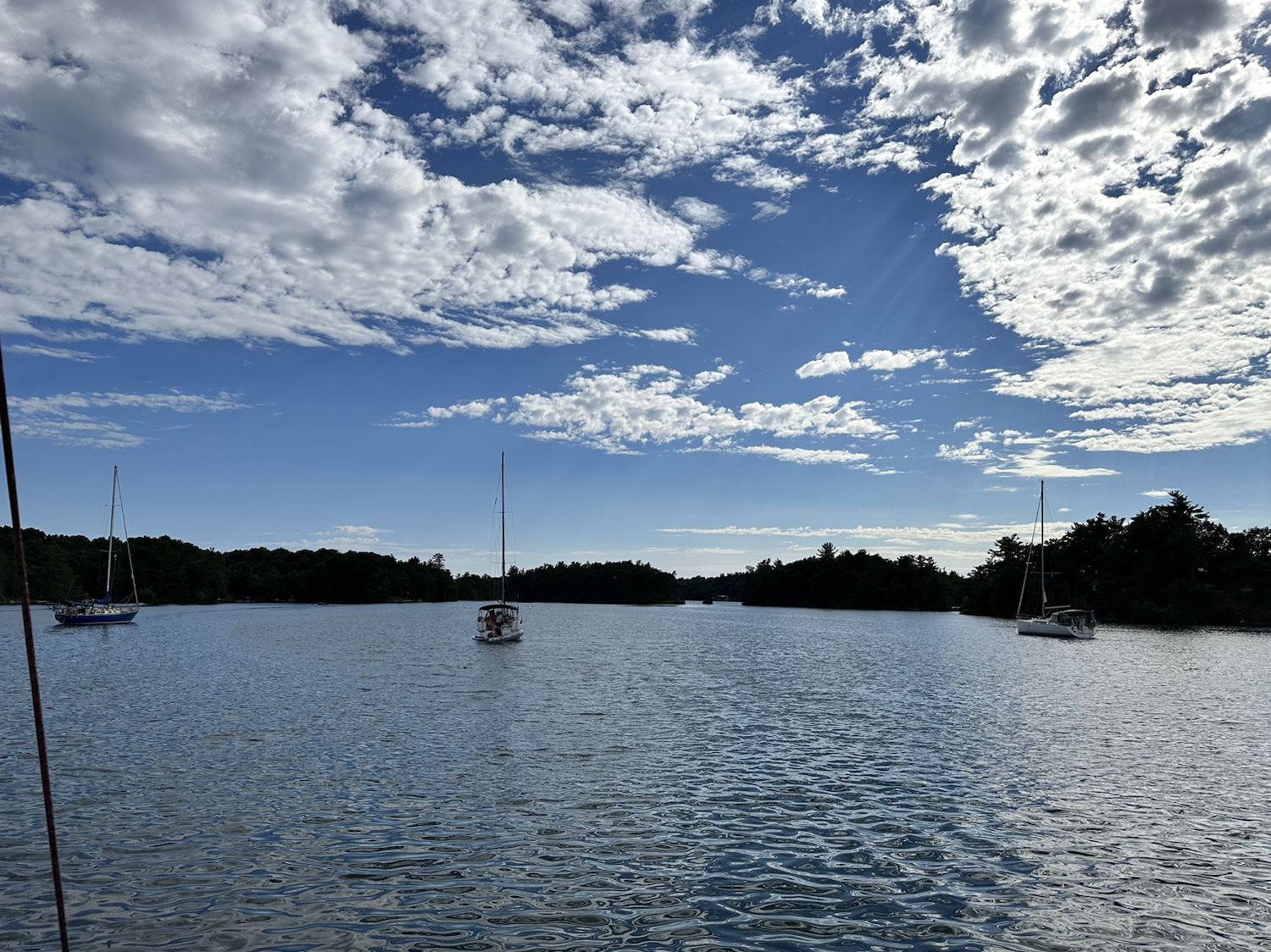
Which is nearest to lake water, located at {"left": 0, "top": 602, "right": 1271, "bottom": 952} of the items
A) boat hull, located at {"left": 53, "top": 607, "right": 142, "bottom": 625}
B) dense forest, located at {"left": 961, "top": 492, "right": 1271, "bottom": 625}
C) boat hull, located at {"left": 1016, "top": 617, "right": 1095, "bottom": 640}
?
boat hull, located at {"left": 1016, "top": 617, "right": 1095, "bottom": 640}

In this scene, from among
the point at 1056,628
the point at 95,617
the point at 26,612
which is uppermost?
the point at 26,612

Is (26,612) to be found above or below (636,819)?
above

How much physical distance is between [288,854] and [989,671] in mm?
61009

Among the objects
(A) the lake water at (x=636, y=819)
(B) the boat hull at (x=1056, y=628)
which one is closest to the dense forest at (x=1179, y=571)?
(B) the boat hull at (x=1056, y=628)

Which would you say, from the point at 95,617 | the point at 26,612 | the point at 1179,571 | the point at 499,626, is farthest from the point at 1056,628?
the point at 95,617

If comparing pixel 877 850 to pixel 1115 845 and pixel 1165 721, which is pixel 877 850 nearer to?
pixel 1115 845

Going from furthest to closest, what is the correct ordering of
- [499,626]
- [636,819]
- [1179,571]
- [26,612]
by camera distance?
[1179,571], [499,626], [636,819], [26,612]

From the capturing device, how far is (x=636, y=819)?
67.5 ft

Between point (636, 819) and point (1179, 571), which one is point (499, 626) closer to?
point (636, 819)

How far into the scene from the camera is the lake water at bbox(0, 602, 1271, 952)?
46.4 feet

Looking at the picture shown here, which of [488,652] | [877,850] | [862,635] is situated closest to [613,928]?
[877,850]

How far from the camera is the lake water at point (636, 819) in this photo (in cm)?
1413

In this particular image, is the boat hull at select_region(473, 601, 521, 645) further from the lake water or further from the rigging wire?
the rigging wire

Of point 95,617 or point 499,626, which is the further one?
point 95,617
